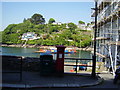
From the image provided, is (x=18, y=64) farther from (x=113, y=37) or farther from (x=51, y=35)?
(x=51, y=35)

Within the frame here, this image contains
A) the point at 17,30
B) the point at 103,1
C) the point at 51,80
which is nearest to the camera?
the point at 51,80

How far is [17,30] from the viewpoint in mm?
177625

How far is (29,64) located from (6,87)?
3.45 meters

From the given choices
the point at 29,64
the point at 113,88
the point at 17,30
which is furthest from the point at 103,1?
the point at 17,30

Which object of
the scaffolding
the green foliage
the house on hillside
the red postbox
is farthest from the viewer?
the house on hillside

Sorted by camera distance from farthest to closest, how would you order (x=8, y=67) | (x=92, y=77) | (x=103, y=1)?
(x=103, y=1) → (x=8, y=67) → (x=92, y=77)

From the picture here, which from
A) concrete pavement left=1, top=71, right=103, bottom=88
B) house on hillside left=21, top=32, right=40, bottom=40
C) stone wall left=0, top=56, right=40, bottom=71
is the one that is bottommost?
concrete pavement left=1, top=71, right=103, bottom=88

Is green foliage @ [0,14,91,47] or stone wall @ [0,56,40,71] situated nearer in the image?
stone wall @ [0,56,40,71]

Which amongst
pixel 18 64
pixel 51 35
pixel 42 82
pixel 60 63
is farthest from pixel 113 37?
pixel 51 35

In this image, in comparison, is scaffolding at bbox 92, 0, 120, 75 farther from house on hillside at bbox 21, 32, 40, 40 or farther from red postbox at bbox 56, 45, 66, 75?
house on hillside at bbox 21, 32, 40, 40

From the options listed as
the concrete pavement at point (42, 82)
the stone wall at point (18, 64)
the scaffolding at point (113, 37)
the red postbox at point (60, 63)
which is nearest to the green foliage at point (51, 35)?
the scaffolding at point (113, 37)

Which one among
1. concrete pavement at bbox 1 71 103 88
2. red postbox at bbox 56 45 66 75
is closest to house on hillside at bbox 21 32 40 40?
red postbox at bbox 56 45 66 75

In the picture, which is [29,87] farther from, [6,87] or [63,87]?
[63,87]

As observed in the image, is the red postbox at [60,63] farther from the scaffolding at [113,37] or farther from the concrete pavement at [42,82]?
the scaffolding at [113,37]
